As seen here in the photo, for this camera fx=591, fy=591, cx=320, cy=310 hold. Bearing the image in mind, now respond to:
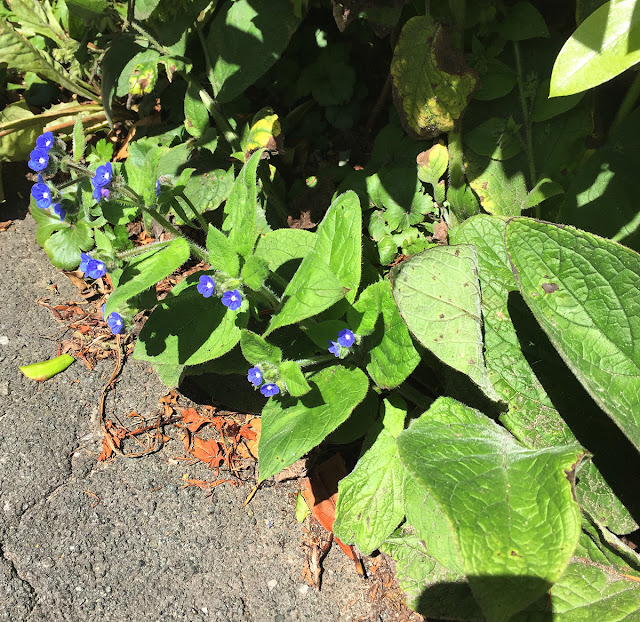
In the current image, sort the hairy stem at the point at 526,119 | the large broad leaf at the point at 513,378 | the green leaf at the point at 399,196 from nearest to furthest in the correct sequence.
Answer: the large broad leaf at the point at 513,378 < the hairy stem at the point at 526,119 < the green leaf at the point at 399,196

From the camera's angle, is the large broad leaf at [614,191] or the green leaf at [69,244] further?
the large broad leaf at [614,191]

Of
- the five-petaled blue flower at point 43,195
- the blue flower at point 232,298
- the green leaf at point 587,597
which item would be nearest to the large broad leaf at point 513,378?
the green leaf at point 587,597

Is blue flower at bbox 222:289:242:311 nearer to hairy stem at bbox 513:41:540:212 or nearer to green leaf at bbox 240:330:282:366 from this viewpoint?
green leaf at bbox 240:330:282:366

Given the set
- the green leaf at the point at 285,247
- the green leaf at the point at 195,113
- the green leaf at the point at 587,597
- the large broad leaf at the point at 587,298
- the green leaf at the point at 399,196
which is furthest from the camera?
the green leaf at the point at 399,196

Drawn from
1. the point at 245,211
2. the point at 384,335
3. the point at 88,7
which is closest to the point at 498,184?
the point at 384,335

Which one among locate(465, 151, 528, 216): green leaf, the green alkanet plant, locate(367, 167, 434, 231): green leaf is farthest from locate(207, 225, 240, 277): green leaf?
locate(465, 151, 528, 216): green leaf

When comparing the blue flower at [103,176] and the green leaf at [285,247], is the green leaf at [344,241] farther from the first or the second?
the blue flower at [103,176]
